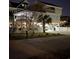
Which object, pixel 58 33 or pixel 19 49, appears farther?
pixel 58 33

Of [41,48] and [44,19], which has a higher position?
[44,19]

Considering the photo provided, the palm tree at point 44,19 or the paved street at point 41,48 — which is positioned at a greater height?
the palm tree at point 44,19

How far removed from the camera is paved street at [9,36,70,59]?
1.69 m

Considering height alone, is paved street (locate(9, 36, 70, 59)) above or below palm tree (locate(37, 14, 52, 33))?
below

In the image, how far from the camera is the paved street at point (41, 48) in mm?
1690

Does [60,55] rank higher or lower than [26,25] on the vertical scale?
lower

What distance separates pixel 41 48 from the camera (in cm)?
179
